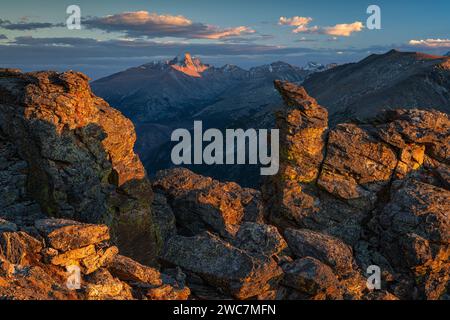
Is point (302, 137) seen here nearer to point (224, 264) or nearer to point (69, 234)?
point (224, 264)

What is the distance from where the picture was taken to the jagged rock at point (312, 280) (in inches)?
1066

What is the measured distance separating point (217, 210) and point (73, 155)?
18.2 m

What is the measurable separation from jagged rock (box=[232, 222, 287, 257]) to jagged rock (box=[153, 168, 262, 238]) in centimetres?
1529

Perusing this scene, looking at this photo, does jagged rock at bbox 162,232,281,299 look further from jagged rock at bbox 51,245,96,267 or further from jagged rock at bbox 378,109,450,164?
jagged rock at bbox 378,109,450,164

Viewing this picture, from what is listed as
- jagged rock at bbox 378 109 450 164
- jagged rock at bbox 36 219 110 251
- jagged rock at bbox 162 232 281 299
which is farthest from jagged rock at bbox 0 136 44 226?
jagged rock at bbox 378 109 450 164

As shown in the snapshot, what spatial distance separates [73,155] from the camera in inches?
1642

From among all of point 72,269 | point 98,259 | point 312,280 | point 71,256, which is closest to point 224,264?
point 312,280

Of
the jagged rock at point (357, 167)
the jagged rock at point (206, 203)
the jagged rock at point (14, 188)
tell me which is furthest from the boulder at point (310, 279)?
the jagged rock at point (14, 188)

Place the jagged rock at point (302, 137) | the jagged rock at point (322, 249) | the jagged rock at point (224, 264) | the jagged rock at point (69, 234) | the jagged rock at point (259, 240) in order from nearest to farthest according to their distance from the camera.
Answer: the jagged rock at point (69, 234)
the jagged rock at point (224, 264)
the jagged rock at point (259, 240)
the jagged rock at point (322, 249)
the jagged rock at point (302, 137)

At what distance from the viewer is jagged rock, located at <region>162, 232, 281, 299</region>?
26.4 meters

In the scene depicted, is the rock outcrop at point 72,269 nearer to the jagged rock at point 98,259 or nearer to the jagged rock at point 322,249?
the jagged rock at point 98,259

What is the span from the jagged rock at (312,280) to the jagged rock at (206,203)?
812 inches

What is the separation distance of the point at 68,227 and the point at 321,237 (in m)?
20.0
